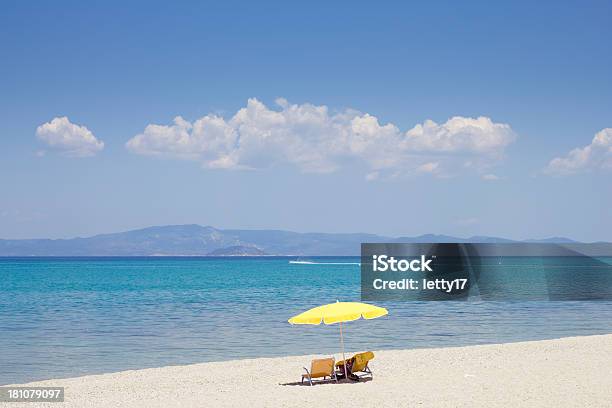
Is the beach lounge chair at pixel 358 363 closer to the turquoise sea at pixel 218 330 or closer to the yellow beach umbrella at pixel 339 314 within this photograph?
the yellow beach umbrella at pixel 339 314

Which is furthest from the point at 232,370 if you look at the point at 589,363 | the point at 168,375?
the point at 589,363

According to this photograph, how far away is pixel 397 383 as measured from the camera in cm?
1762

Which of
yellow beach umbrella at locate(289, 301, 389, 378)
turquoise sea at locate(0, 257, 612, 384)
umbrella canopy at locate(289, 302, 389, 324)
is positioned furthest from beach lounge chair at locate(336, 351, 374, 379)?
turquoise sea at locate(0, 257, 612, 384)

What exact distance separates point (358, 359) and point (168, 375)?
5200mm

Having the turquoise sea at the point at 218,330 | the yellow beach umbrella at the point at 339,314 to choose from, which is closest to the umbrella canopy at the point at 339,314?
the yellow beach umbrella at the point at 339,314

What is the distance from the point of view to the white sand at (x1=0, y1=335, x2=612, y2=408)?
50.6 ft

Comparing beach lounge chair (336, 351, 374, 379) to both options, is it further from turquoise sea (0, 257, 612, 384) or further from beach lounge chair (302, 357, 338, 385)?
turquoise sea (0, 257, 612, 384)

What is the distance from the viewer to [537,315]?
129ft

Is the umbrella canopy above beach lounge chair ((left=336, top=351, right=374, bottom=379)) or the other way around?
above

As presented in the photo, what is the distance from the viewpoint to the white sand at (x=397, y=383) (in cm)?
1542

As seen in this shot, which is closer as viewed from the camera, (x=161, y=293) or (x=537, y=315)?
(x=537, y=315)

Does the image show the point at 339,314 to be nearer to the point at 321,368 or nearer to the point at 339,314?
the point at 339,314

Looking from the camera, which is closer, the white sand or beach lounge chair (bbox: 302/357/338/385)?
the white sand

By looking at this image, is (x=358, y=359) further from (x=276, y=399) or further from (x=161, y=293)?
(x=161, y=293)
